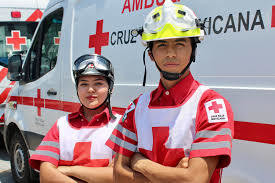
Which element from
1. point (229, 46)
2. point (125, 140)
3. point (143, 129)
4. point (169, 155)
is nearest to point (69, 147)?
point (125, 140)

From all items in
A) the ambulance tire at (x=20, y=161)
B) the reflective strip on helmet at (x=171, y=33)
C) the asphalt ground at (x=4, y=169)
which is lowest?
the asphalt ground at (x=4, y=169)

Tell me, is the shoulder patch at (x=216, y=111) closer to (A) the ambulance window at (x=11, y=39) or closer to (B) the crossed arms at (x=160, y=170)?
(B) the crossed arms at (x=160, y=170)

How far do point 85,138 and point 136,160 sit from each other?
0.55 m

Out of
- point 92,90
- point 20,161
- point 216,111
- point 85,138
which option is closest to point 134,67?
point 92,90

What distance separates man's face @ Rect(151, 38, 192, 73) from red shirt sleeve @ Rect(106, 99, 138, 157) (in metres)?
0.29

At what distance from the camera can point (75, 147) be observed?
6.63 feet

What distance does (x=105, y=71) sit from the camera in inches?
84.0

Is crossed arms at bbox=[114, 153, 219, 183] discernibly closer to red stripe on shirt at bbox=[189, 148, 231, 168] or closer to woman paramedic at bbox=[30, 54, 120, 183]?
red stripe on shirt at bbox=[189, 148, 231, 168]

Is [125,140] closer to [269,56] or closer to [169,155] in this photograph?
[169,155]

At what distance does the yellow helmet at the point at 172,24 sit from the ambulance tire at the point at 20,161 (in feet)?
10.7

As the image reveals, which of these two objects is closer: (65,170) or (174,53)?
(174,53)

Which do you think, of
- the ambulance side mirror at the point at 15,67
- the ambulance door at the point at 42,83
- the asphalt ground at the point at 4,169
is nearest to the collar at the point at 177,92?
the ambulance door at the point at 42,83

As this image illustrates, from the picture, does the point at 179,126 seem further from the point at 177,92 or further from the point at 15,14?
the point at 15,14

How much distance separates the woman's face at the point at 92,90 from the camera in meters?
2.10
